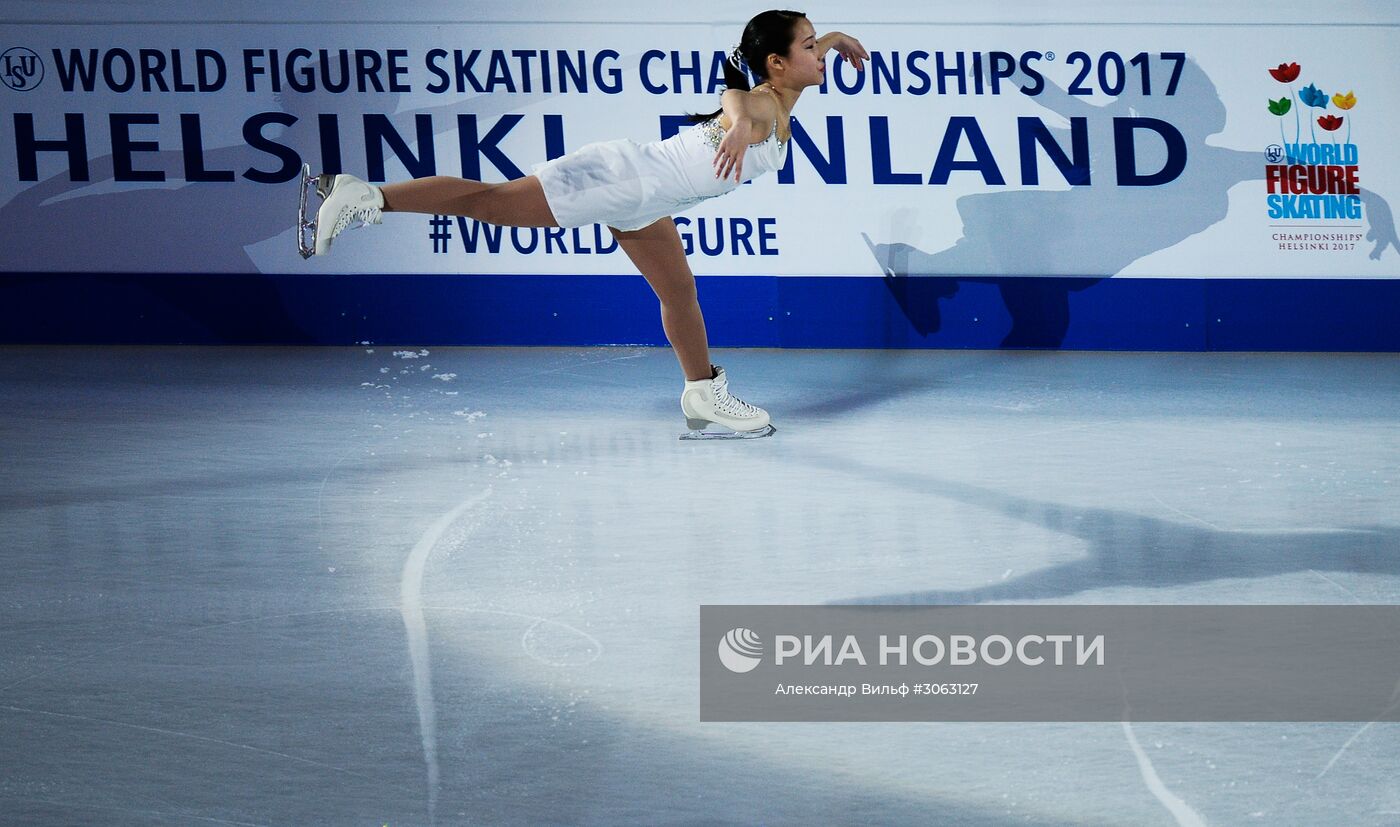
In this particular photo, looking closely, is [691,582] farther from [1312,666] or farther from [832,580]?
[1312,666]

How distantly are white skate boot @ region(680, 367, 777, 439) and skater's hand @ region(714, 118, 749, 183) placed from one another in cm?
73

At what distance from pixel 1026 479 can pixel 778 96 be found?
3.95 ft

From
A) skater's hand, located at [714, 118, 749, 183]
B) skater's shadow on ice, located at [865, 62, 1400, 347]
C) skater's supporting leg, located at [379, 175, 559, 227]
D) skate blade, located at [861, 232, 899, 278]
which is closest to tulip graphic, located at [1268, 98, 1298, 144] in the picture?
skater's shadow on ice, located at [865, 62, 1400, 347]

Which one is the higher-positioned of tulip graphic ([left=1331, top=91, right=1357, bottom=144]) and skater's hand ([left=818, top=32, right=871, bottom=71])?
skater's hand ([left=818, top=32, right=871, bottom=71])

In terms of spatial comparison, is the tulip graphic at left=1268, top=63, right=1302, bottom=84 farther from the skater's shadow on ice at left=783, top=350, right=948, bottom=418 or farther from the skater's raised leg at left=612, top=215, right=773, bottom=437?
Answer: the skater's raised leg at left=612, top=215, right=773, bottom=437

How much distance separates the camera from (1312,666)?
262cm

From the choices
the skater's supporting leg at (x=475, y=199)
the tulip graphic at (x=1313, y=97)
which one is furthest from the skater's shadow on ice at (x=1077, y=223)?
the skater's supporting leg at (x=475, y=199)

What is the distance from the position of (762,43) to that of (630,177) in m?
0.54

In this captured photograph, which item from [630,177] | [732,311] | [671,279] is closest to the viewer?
[630,177]

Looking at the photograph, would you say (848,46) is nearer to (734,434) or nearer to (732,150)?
(732,150)

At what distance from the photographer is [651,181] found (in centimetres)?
420

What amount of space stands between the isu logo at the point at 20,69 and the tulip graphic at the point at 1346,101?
4989mm

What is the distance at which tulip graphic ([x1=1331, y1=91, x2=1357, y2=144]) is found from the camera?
6.15 meters

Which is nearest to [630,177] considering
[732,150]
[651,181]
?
[651,181]
